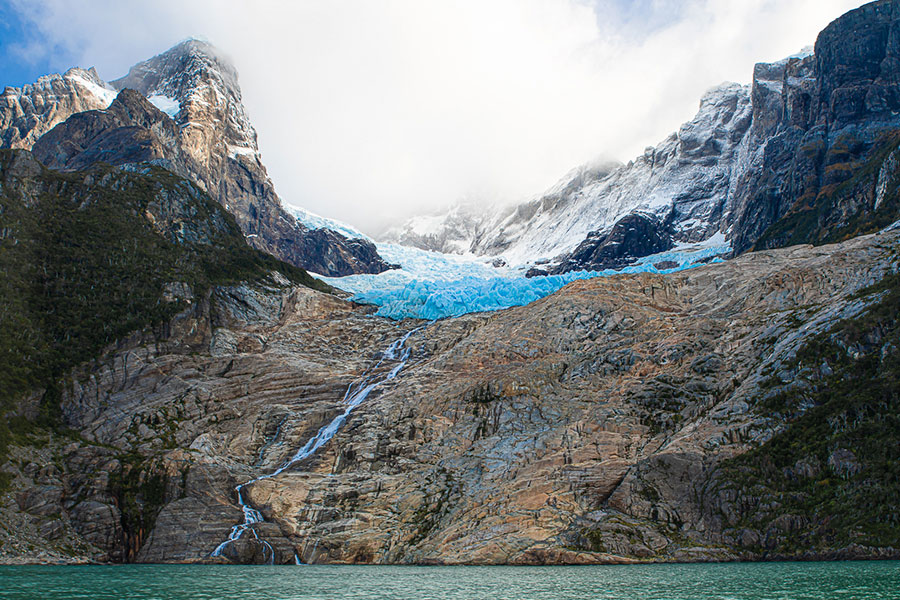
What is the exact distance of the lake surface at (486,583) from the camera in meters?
37.2

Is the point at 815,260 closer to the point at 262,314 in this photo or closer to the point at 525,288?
the point at 525,288

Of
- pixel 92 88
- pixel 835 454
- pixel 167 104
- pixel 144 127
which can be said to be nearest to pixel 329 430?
pixel 835 454

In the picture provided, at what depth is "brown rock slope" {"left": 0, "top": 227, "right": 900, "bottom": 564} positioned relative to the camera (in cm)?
6831

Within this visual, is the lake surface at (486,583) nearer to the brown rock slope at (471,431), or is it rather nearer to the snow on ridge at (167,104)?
the brown rock slope at (471,431)

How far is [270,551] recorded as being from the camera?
72.4 meters

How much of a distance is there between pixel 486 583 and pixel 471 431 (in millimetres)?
40786

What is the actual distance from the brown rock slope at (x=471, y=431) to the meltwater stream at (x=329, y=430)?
0.98m

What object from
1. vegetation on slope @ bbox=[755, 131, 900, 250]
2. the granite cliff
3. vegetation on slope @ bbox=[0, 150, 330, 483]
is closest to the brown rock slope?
the granite cliff

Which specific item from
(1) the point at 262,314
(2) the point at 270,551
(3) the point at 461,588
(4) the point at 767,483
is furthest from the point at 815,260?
(1) the point at 262,314

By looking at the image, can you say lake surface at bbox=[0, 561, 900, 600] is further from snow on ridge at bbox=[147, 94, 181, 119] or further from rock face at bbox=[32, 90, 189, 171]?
snow on ridge at bbox=[147, 94, 181, 119]

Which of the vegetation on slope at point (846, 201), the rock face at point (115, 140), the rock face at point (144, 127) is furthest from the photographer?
the rock face at point (144, 127)

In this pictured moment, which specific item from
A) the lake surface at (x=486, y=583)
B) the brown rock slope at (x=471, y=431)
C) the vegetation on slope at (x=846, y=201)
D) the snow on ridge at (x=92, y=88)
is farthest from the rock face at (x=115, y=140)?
the vegetation on slope at (x=846, y=201)

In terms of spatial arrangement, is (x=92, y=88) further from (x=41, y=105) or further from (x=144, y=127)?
(x=144, y=127)

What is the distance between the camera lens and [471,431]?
87.4m
